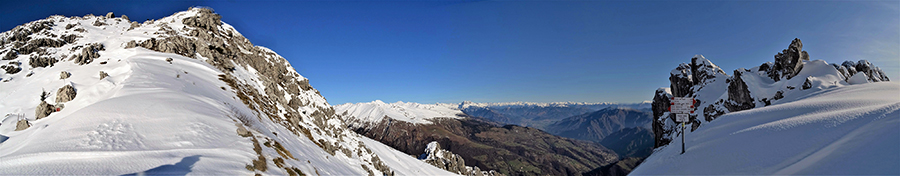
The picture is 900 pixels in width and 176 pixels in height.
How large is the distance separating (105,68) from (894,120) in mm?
45857

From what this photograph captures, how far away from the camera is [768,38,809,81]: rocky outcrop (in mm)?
40094

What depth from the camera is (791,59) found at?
40781mm

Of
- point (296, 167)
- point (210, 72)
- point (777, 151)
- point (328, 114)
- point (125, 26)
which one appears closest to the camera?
point (777, 151)

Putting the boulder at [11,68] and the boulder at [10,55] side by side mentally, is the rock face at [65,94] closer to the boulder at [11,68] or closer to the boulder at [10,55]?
the boulder at [11,68]

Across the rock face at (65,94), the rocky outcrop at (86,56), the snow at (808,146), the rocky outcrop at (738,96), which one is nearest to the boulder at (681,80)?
the rocky outcrop at (738,96)

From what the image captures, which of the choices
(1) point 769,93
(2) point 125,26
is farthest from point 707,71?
(2) point 125,26

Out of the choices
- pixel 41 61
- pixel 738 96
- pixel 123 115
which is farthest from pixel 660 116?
pixel 41 61

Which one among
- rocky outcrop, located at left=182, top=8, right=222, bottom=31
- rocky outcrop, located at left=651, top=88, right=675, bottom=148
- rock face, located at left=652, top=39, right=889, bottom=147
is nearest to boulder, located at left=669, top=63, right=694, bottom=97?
rock face, located at left=652, top=39, right=889, bottom=147

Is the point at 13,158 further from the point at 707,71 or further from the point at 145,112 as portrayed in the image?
the point at 707,71

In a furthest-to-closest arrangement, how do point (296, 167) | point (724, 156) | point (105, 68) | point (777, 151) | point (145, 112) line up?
point (105, 68) < point (296, 167) < point (145, 112) < point (724, 156) < point (777, 151)

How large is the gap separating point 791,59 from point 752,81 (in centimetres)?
601

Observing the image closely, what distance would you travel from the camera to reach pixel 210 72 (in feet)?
97.7

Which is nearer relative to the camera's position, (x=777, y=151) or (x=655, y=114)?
(x=777, y=151)

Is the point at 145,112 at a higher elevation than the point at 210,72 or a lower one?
lower
